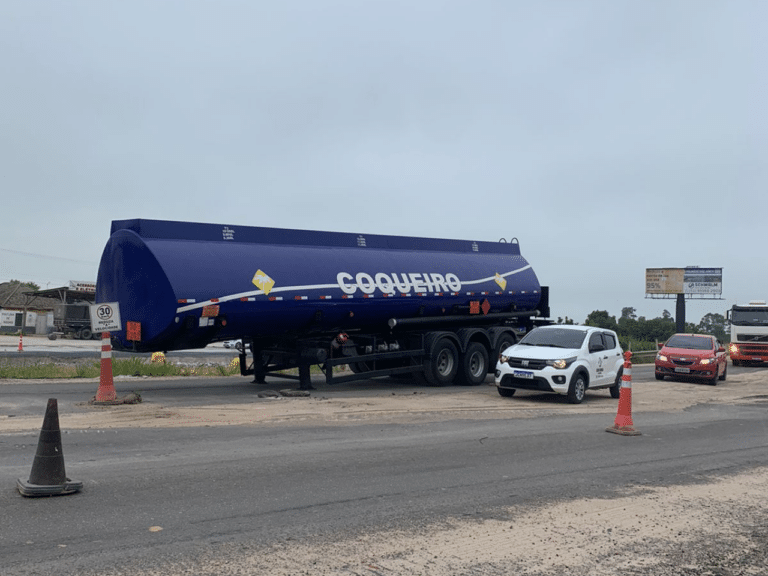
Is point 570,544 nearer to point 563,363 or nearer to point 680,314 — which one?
point 563,363

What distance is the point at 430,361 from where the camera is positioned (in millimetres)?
20375

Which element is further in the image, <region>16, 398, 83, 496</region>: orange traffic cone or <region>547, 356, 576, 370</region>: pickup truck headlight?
<region>547, 356, 576, 370</region>: pickup truck headlight

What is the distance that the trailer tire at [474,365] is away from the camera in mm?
21125

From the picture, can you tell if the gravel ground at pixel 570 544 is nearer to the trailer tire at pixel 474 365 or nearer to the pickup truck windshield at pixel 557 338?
the pickup truck windshield at pixel 557 338

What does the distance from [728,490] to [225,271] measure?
403 inches

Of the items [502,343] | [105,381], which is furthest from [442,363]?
[105,381]

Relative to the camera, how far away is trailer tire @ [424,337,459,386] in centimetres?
2041

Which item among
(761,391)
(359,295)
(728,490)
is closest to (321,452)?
(728,490)

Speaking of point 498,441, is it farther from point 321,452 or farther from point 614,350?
point 614,350

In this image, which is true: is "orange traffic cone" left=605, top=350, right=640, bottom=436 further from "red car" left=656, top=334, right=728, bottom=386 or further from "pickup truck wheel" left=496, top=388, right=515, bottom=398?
"red car" left=656, top=334, right=728, bottom=386

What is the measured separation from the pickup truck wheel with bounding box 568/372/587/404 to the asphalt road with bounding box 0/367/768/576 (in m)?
3.38

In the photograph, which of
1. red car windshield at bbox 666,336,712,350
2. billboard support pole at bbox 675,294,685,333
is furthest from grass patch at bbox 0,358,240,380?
billboard support pole at bbox 675,294,685,333

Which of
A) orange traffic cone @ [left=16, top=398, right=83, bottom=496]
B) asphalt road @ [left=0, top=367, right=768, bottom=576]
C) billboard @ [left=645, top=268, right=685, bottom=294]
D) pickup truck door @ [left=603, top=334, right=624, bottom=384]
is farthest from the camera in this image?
billboard @ [left=645, top=268, right=685, bottom=294]

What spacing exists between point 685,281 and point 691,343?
8773cm
